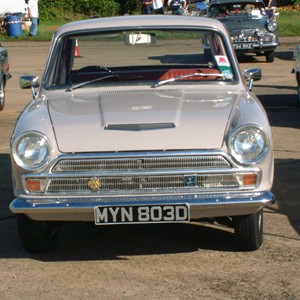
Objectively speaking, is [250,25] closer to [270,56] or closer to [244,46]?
[244,46]

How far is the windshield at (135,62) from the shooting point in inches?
270

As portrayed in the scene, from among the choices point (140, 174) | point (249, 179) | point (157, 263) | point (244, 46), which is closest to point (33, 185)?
point (140, 174)

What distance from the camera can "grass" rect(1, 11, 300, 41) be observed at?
30.4m

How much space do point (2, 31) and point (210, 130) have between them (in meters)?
28.9

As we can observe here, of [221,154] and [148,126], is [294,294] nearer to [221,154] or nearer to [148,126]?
[221,154]

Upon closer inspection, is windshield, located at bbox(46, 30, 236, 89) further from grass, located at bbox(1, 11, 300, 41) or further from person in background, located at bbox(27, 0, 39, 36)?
person in background, located at bbox(27, 0, 39, 36)

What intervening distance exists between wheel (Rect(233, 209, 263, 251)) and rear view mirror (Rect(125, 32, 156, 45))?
2072 mm

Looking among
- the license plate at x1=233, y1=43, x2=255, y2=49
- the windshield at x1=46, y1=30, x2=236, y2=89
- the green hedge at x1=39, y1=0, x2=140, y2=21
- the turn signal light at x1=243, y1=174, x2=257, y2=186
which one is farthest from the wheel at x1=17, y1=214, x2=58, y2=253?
the green hedge at x1=39, y1=0, x2=140, y2=21

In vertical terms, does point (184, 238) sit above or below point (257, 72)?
below

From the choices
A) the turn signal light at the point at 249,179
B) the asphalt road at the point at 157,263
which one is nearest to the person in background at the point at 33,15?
the asphalt road at the point at 157,263

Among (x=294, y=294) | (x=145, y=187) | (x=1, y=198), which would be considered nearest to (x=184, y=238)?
(x=145, y=187)

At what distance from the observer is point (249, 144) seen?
220 inches

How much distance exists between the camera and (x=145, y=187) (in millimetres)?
5527

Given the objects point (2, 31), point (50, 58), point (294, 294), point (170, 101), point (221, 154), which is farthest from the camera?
point (2, 31)
